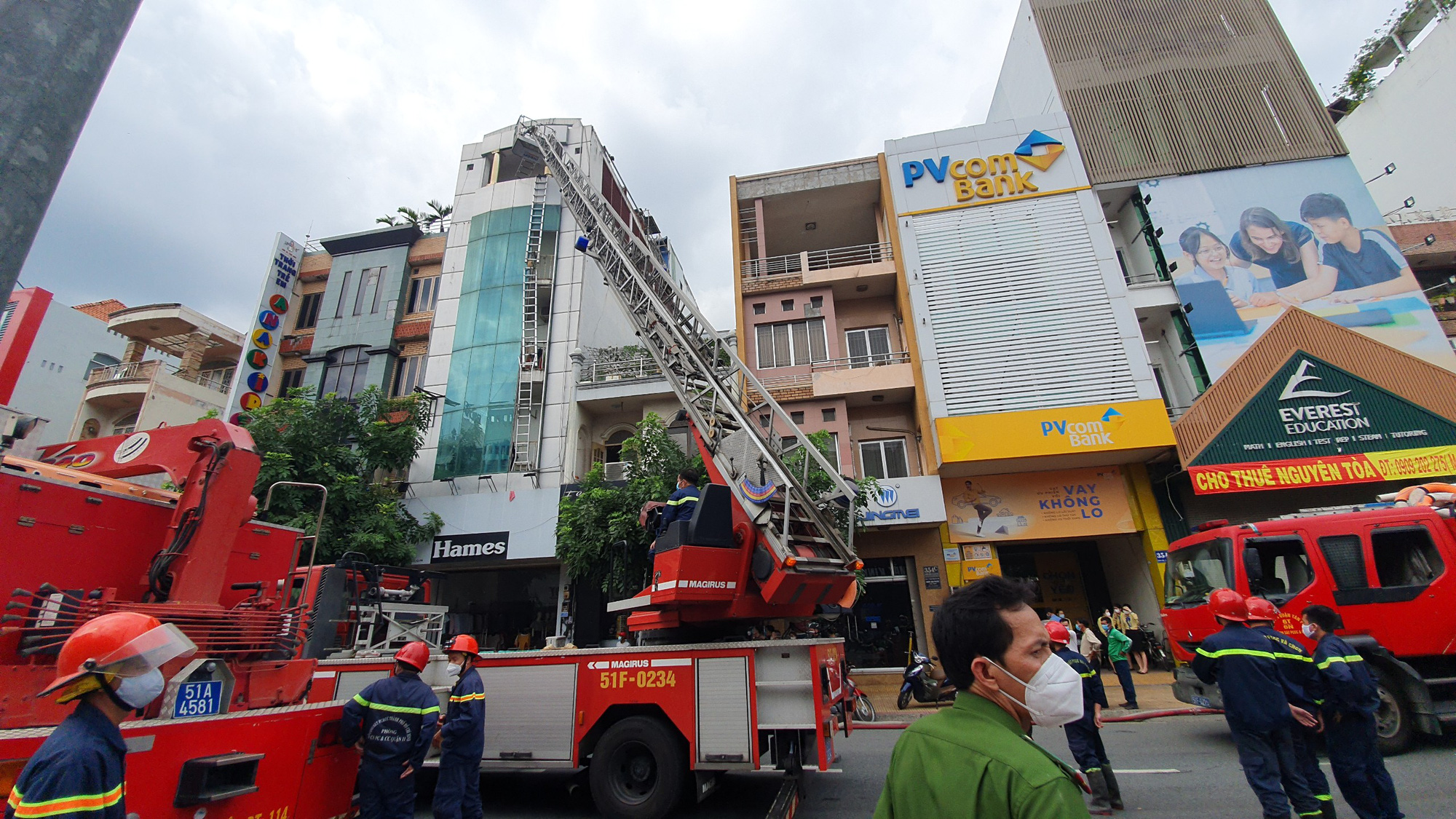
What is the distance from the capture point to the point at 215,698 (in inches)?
202

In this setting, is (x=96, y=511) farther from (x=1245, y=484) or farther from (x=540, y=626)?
(x=1245, y=484)

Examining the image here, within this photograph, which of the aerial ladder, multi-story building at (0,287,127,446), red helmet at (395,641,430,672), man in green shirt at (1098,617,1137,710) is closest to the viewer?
red helmet at (395,641,430,672)

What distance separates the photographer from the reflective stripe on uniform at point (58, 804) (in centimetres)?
217

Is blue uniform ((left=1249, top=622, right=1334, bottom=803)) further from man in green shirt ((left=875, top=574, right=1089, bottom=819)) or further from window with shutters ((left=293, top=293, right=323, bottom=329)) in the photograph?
window with shutters ((left=293, top=293, right=323, bottom=329))

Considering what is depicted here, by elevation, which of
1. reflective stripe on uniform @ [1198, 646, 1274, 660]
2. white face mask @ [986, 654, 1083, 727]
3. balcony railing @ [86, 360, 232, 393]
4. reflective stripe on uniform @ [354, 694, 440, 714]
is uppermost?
balcony railing @ [86, 360, 232, 393]

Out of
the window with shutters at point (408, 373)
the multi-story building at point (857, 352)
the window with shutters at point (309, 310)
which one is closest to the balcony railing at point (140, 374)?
the window with shutters at point (309, 310)

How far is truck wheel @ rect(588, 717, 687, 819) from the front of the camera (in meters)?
6.45

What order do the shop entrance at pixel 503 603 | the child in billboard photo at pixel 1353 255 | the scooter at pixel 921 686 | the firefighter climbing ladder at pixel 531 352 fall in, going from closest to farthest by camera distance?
the scooter at pixel 921 686 → the child in billboard photo at pixel 1353 255 → the shop entrance at pixel 503 603 → the firefighter climbing ladder at pixel 531 352

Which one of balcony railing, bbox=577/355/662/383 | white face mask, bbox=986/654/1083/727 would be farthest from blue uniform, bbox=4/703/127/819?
balcony railing, bbox=577/355/662/383

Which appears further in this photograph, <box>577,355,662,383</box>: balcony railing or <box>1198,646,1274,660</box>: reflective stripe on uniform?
<box>577,355,662,383</box>: balcony railing

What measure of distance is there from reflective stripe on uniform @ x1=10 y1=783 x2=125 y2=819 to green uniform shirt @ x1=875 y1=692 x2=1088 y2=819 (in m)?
2.83

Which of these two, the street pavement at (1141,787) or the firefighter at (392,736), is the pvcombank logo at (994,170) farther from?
the firefighter at (392,736)

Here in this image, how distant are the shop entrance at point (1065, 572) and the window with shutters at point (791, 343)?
29.4 feet

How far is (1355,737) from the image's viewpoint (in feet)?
16.4
